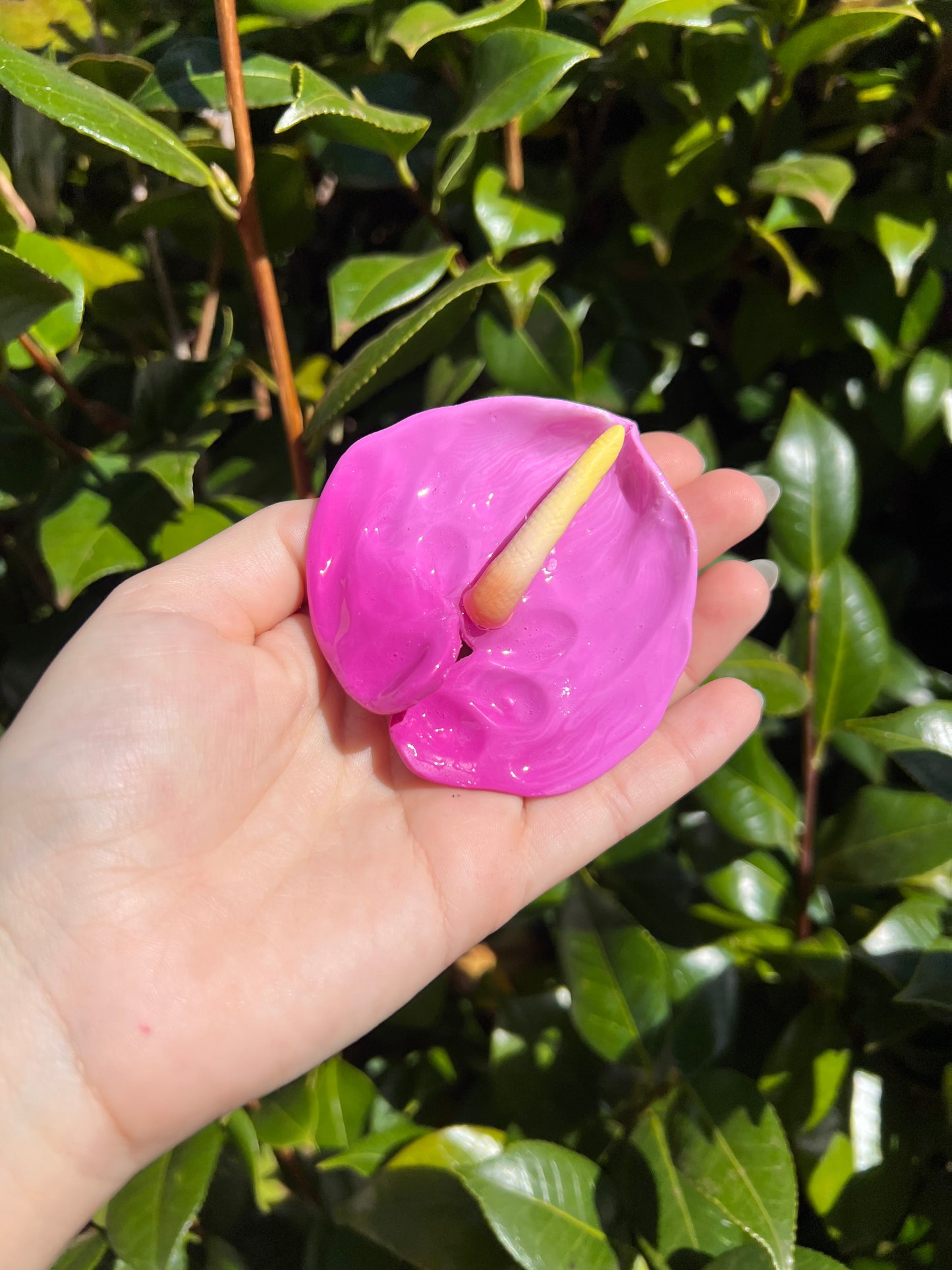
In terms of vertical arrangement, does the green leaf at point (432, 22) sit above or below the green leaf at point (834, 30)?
above

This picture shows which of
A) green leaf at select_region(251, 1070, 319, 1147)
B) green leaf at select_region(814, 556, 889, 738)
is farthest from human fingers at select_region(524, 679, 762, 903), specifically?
green leaf at select_region(251, 1070, 319, 1147)

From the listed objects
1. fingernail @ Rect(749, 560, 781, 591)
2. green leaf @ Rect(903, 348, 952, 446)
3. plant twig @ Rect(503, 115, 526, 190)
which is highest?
plant twig @ Rect(503, 115, 526, 190)

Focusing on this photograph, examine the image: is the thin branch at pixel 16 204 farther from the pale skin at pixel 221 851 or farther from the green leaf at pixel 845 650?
the green leaf at pixel 845 650

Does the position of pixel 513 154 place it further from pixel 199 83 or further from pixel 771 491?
pixel 771 491

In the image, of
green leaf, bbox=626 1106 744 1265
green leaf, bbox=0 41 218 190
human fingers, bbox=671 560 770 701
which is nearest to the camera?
green leaf, bbox=0 41 218 190

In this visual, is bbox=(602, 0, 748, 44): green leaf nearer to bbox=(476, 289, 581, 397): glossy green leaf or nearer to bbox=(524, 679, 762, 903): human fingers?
bbox=(476, 289, 581, 397): glossy green leaf

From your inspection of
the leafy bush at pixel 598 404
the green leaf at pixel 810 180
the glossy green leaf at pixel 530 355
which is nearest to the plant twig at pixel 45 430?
the leafy bush at pixel 598 404
